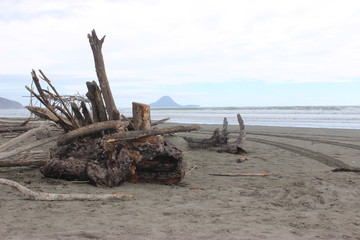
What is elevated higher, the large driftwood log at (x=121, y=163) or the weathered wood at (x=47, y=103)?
the weathered wood at (x=47, y=103)

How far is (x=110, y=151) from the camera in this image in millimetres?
5328

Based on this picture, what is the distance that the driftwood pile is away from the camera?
5.26 meters

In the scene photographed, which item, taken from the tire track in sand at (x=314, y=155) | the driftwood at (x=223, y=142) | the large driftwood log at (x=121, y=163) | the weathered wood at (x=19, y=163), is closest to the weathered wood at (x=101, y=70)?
the large driftwood log at (x=121, y=163)

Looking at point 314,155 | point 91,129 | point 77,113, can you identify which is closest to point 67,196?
point 91,129

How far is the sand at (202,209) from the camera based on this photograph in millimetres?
3213

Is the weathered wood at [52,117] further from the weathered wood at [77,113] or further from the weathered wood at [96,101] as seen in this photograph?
the weathered wood at [96,101]

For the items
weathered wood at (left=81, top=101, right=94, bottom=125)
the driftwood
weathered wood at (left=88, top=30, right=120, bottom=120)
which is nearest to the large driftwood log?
weathered wood at (left=81, top=101, right=94, bottom=125)

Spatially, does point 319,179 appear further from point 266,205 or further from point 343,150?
point 343,150

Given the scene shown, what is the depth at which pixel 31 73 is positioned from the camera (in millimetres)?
5785

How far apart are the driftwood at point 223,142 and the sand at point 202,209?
2.52 metres

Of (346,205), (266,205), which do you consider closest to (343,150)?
(346,205)

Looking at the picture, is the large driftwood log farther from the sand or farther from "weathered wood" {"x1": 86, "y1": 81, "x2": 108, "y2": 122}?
"weathered wood" {"x1": 86, "y1": 81, "x2": 108, "y2": 122}

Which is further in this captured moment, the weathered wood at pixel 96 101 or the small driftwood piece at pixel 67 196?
the weathered wood at pixel 96 101

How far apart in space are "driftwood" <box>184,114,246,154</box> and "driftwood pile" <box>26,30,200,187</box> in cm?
349
